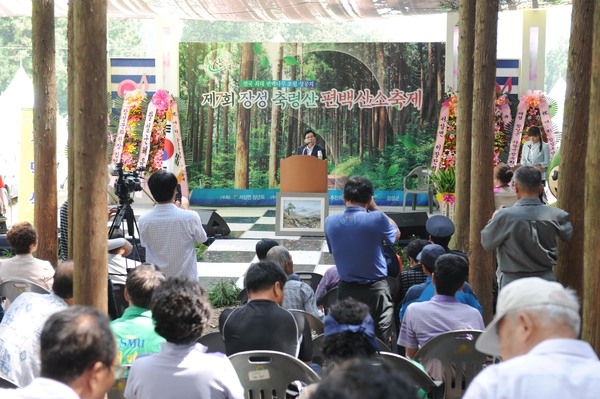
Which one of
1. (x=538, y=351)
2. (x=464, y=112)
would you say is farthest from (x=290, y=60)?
(x=538, y=351)

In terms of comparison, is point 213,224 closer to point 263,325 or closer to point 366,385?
point 263,325

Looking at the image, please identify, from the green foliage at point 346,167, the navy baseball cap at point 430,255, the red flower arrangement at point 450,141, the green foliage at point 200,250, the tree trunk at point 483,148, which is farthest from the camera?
the green foliage at point 346,167

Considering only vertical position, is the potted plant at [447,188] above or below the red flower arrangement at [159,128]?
below

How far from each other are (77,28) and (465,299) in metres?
2.22

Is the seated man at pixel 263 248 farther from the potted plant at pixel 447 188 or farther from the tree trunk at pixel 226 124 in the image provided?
the tree trunk at pixel 226 124

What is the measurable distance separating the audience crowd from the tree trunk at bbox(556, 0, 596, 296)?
0.74 ft

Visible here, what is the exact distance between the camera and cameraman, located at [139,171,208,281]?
529 cm

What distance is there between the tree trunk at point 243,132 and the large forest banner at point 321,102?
0.02m

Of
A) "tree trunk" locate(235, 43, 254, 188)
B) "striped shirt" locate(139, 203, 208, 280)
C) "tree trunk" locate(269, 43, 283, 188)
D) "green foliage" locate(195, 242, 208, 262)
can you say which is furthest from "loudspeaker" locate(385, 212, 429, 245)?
"tree trunk" locate(235, 43, 254, 188)

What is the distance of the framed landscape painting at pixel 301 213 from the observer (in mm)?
10867

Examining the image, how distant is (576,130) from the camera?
202 inches

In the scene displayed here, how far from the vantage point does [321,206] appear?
10875mm

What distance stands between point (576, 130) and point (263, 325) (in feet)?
7.66

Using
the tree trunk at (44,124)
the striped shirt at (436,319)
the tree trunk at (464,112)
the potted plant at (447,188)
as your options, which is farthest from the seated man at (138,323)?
the potted plant at (447,188)
